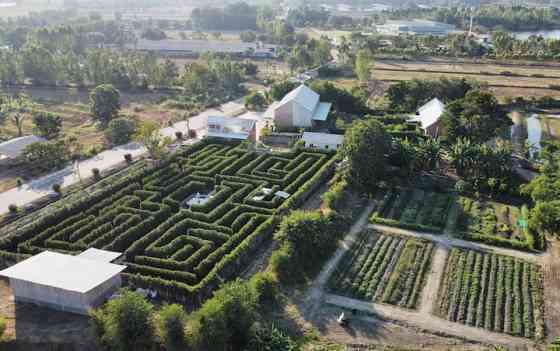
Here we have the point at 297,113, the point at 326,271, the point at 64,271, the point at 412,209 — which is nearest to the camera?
the point at 64,271

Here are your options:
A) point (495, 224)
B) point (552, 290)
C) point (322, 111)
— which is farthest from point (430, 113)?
point (552, 290)

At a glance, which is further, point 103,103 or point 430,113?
point 103,103

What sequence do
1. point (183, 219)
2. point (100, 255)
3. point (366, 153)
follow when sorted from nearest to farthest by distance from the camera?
point (100, 255), point (183, 219), point (366, 153)

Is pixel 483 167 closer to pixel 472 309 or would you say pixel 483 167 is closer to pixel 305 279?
pixel 472 309

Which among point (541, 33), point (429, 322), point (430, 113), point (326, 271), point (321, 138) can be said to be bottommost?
point (429, 322)

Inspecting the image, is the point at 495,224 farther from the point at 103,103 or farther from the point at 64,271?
the point at 103,103

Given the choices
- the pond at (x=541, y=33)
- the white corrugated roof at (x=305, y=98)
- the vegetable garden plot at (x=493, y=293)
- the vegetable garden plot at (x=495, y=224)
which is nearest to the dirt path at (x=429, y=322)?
the vegetable garden plot at (x=493, y=293)

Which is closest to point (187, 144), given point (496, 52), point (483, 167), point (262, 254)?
point (262, 254)
